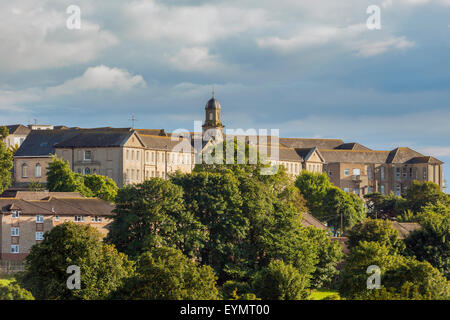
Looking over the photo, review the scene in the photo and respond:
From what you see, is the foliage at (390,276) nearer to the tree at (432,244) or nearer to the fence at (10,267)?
the tree at (432,244)

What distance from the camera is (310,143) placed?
7480 inches

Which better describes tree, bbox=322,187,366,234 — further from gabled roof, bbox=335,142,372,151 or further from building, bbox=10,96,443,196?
gabled roof, bbox=335,142,372,151

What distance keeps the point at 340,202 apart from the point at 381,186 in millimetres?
51088

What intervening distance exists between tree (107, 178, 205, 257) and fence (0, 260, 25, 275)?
14.0 meters

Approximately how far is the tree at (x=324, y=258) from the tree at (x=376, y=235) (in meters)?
1.85

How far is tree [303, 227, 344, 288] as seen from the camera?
83125 mm

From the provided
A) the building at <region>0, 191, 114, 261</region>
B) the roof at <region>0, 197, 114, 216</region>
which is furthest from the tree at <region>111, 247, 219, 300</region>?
the roof at <region>0, 197, 114, 216</region>

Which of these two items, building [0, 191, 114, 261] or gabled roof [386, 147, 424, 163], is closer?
building [0, 191, 114, 261]

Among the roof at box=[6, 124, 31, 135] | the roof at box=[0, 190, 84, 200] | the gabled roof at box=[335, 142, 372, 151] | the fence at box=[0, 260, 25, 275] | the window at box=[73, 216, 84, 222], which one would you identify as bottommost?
the fence at box=[0, 260, 25, 275]

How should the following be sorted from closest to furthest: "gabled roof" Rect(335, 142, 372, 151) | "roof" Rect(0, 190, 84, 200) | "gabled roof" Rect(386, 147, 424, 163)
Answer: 1. "roof" Rect(0, 190, 84, 200)
2. "gabled roof" Rect(386, 147, 424, 163)
3. "gabled roof" Rect(335, 142, 372, 151)

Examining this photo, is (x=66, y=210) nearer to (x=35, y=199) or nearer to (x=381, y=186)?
(x=35, y=199)

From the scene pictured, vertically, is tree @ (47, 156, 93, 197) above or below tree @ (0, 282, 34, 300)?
above

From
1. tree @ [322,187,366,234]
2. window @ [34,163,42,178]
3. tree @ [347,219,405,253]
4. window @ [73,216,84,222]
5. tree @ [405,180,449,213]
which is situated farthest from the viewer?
window @ [34,163,42,178]

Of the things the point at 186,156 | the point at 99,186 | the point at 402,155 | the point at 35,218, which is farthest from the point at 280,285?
the point at 402,155
